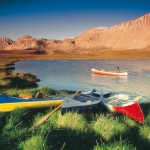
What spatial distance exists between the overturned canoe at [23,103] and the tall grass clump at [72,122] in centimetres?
237

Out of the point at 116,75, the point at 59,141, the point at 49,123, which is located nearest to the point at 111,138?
the point at 59,141

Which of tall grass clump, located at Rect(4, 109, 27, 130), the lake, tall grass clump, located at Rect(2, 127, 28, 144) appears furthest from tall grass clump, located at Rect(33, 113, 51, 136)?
the lake

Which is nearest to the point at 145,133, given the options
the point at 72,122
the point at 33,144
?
the point at 72,122

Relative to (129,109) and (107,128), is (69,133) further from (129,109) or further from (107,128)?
(129,109)

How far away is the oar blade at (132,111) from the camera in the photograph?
1261 cm

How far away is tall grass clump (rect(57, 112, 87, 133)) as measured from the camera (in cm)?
1110

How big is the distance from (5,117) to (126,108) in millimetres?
5948

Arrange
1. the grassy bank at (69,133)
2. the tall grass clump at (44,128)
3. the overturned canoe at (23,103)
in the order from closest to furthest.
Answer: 1. the grassy bank at (69,133)
2. the tall grass clump at (44,128)
3. the overturned canoe at (23,103)

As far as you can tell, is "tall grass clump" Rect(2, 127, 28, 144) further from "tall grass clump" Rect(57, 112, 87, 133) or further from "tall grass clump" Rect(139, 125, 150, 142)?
"tall grass clump" Rect(139, 125, 150, 142)

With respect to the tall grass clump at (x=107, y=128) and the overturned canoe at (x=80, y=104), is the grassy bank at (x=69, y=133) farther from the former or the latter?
the overturned canoe at (x=80, y=104)

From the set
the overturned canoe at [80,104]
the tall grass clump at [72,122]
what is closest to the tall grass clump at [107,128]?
the tall grass clump at [72,122]

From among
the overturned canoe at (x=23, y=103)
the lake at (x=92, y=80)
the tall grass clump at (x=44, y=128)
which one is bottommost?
the lake at (x=92, y=80)

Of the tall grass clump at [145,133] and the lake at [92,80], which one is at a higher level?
the tall grass clump at [145,133]

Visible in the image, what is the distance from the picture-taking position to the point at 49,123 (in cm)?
1184
